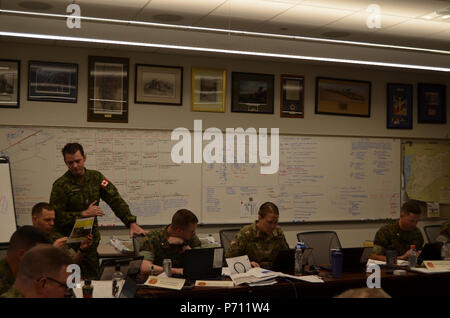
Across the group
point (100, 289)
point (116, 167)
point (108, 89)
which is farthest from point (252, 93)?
point (100, 289)

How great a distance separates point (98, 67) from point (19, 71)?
81cm

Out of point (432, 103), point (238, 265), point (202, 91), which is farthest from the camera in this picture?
point (432, 103)

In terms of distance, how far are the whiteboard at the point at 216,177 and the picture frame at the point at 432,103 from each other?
23.1 inches

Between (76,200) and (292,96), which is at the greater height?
(292,96)

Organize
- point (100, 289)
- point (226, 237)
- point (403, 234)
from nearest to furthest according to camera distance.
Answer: point (100, 289) < point (226, 237) < point (403, 234)

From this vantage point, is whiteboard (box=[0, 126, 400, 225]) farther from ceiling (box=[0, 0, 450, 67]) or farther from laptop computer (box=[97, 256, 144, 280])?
laptop computer (box=[97, 256, 144, 280])

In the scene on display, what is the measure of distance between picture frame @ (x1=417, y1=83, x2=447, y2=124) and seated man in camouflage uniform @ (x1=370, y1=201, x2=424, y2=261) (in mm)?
2502

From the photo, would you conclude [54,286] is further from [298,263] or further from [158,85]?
[158,85]

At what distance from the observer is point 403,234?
5.08 metres

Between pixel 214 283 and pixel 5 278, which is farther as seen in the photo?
pixel 214 283

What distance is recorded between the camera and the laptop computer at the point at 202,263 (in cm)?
359

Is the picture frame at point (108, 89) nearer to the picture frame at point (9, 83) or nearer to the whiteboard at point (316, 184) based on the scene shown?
the picture frame at point (9, 83)

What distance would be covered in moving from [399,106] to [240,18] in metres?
3.08

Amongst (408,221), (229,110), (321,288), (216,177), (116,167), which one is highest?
(229,110)
